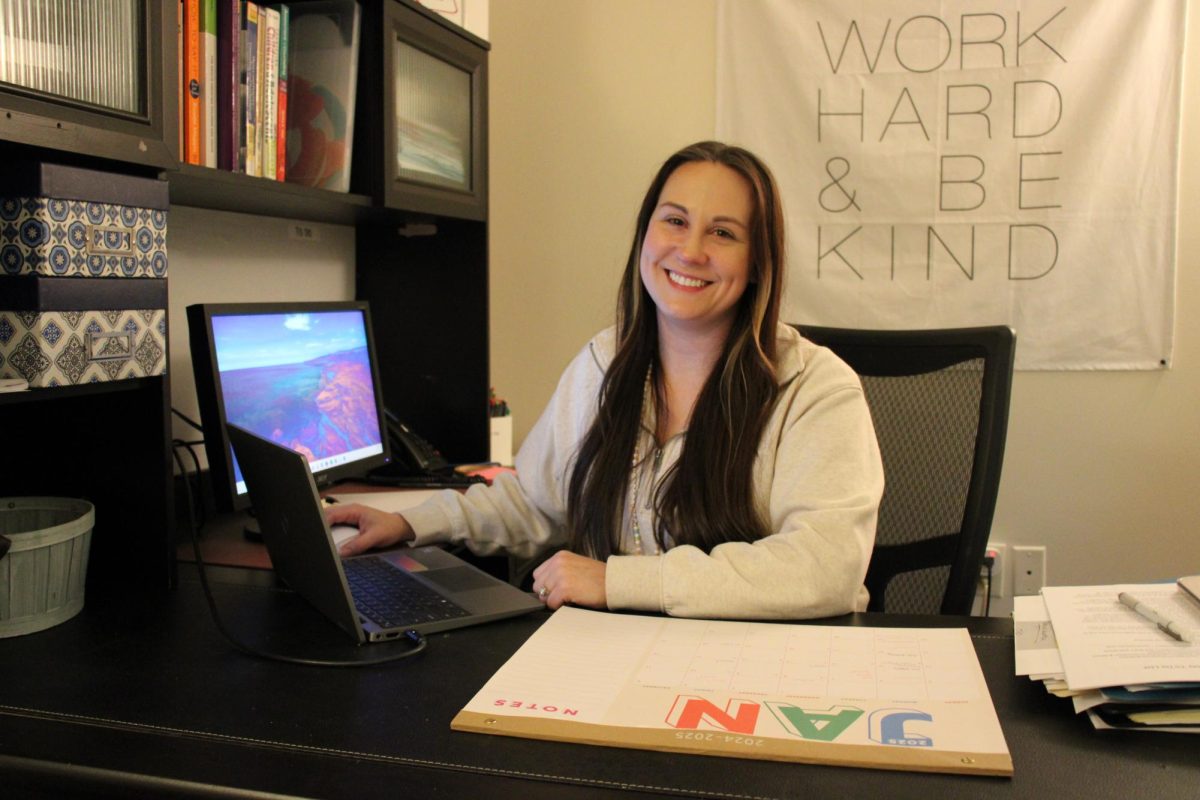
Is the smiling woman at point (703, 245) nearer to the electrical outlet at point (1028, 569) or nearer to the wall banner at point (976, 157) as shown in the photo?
the wall banner at point (976, 157)

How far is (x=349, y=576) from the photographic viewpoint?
1291 millimetres

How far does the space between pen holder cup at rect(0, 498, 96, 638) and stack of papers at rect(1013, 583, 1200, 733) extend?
103 cm

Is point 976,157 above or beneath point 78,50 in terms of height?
above

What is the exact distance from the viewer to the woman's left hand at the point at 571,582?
1181mm

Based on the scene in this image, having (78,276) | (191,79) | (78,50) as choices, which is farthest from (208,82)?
(78,276)

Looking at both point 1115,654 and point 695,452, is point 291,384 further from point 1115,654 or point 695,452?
point 1115,654

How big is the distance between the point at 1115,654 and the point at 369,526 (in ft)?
3.15

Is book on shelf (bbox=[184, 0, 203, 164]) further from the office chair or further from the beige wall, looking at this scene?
the beige wall

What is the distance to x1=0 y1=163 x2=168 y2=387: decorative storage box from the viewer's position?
1.13 m

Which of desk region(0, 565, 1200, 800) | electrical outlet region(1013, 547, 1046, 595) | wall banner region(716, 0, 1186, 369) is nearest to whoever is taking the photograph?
desk region(0, 565, 1200, 800)

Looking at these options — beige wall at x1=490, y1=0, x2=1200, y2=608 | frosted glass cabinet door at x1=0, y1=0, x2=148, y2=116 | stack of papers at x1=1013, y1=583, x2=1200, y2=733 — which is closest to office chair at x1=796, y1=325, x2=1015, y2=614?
stack of papers at x1=1013, y1=583, x2=1200, y2=733

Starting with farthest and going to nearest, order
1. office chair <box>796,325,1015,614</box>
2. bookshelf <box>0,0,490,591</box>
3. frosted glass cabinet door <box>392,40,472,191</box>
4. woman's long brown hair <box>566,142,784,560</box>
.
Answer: frosted glass cabinet door <box>392,40,472,191</box> < office chair <box>796,325,1015,614</box> < woman's long brown hair <box>566,142,784,560</box> < bookshelf <box>0,0,490,591</box>

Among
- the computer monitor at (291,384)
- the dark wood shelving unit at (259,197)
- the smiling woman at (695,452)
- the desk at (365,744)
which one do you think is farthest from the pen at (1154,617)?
the dark wood shelving unit at (259,197)

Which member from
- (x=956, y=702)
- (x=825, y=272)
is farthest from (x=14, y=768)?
(x=825, y=272)
